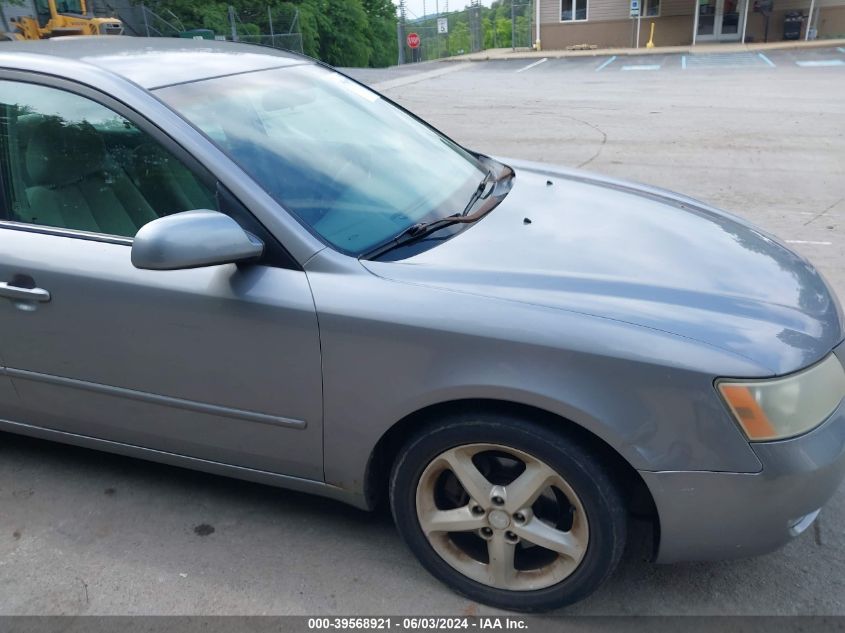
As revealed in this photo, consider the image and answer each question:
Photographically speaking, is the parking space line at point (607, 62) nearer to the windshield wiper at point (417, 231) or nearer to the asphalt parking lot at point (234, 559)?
the asphalt parking lot at point (234, 559)

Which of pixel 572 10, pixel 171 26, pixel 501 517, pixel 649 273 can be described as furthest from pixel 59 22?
pixel 501 517

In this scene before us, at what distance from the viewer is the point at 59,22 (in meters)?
21.1

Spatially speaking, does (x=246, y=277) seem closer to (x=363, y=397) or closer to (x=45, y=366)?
(x=363, y=397)

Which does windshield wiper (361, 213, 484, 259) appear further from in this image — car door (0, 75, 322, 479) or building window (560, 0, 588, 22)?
building window (560, 0, 588, 22)

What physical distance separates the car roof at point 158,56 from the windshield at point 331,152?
0.21 ft

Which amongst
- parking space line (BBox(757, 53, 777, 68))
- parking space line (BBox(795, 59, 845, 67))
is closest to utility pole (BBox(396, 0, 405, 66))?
parking space line (BBox(757, 53, 777, 68))

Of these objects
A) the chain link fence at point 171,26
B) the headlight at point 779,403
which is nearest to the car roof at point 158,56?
the headlight at point 779,403


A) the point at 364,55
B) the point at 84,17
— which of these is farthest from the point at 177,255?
the point at 364,55

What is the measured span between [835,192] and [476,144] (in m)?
4.50

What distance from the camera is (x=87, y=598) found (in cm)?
246

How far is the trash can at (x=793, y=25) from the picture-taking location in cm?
2889

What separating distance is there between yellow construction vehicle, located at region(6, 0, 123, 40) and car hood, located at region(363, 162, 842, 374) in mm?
20630

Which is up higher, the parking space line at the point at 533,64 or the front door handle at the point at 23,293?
the front door handle at the point at 23,293

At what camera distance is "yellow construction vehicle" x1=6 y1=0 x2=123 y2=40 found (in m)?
20.1
